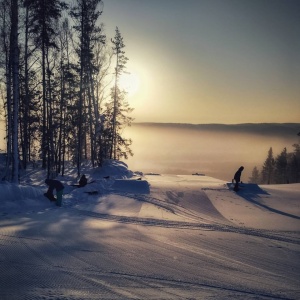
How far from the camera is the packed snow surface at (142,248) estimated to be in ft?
14.1

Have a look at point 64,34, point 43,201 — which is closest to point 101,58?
point 64,34

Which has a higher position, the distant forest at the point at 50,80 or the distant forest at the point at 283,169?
the distant forest at the point at 50,80

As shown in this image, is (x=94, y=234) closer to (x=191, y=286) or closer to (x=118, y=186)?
(x=191, y=286)

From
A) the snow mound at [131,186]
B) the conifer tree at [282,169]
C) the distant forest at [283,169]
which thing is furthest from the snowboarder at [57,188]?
the conifer tree at [282,169]

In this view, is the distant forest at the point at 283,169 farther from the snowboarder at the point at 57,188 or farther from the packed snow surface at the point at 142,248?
the snowboarder at the point at 57,188

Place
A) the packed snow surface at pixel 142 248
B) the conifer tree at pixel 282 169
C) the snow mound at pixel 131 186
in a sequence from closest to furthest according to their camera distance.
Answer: the packed snow surface at pixel 142 248
the snow mound at pixel 131 186
the conifer tree at pixel 282 169

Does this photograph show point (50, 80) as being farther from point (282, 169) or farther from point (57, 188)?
point (282, 169)

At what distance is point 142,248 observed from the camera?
6.49 metres

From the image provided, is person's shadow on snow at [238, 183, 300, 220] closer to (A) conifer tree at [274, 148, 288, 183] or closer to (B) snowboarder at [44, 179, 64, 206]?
(B) snowboarder at [44, 179, 64, 206]

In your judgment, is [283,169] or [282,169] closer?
[283,169]

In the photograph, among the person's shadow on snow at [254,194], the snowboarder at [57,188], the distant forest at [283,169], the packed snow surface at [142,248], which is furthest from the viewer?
the distant forest at [283,169]

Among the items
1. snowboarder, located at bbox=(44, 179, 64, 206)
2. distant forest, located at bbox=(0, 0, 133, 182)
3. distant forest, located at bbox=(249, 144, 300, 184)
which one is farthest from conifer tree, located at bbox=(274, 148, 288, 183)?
snowboarder, located at bbox=(44, 179, 64, 206)

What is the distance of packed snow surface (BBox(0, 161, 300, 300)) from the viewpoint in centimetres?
A: 430

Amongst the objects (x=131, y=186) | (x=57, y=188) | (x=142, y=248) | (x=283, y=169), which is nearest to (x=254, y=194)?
(x=131, y=186)
